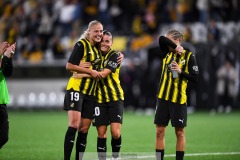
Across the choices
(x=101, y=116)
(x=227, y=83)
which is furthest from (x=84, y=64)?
(x=227, y=83)

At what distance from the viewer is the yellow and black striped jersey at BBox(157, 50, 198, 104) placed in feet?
36.1

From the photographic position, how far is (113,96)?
37.7ft

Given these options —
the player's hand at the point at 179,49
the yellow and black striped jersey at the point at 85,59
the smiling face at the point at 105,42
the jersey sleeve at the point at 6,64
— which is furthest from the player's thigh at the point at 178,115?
the jersey sleeve at the point at 6,64

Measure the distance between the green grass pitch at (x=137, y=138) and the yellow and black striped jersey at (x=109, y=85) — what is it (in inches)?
44.4

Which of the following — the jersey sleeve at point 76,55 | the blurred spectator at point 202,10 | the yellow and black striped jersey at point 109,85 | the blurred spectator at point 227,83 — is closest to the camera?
the jersey sleeve at point 76,55

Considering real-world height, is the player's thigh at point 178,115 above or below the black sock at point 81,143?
above

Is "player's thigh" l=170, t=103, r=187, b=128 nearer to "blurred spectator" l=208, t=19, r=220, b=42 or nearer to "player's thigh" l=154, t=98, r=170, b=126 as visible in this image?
"player's thigh" l=154, t=98, r=170, b=126

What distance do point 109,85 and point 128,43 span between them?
16.2m

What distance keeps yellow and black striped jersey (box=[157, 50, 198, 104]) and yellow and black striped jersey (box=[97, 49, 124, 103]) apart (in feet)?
2.73

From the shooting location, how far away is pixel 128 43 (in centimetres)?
2762

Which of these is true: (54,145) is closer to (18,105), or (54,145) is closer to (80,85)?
(80,85)

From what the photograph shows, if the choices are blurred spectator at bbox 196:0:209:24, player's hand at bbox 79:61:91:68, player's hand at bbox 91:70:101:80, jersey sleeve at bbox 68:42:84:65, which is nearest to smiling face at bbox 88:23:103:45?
jersey sleeve at bbox 68:42:84:65

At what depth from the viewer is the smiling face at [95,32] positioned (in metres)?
11.2

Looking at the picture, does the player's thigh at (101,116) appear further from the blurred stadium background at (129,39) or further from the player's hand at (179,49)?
the blurred stadium background at (129,39)
